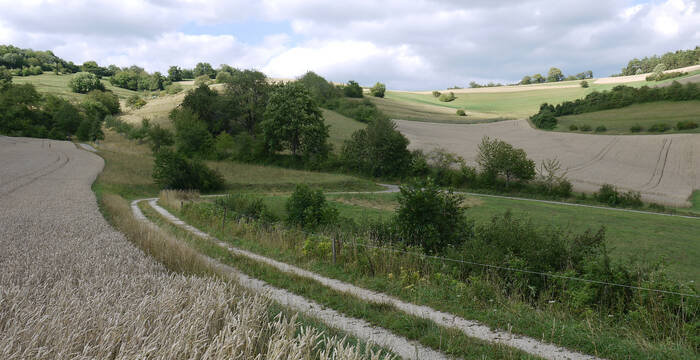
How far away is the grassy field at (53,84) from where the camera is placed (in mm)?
103375

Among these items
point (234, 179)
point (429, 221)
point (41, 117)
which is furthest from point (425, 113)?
point (41, 117)

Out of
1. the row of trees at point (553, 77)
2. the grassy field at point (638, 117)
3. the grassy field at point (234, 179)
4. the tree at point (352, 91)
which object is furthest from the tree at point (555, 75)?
the grassy field at point (234, 179)

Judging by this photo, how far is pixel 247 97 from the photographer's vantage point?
234 feet

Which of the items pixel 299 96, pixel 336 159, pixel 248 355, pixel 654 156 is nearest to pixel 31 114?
pixel 299 96

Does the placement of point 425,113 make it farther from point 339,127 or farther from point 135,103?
point 135,103

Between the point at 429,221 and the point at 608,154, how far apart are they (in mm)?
53543

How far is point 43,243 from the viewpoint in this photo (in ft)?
20.9

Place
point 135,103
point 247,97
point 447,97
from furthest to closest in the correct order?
point 447,97, point 135,103, point 247,97

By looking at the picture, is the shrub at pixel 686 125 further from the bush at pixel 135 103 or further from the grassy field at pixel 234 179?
the bush at pixel 135 103

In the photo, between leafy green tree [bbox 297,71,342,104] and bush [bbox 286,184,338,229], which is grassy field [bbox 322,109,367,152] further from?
bush [bbox 286,184,338,229]

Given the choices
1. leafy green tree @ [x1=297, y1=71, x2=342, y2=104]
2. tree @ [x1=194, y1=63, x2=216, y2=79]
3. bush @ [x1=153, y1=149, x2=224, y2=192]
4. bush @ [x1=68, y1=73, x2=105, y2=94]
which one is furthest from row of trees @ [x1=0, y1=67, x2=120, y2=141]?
tree @ [x1=194, y1=63, x2=216, y2=79]

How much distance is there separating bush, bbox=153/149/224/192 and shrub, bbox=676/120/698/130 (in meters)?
68.7

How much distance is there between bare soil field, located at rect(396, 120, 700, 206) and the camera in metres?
Result: 42.6

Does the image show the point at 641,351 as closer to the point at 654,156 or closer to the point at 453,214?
the point at 453,214
